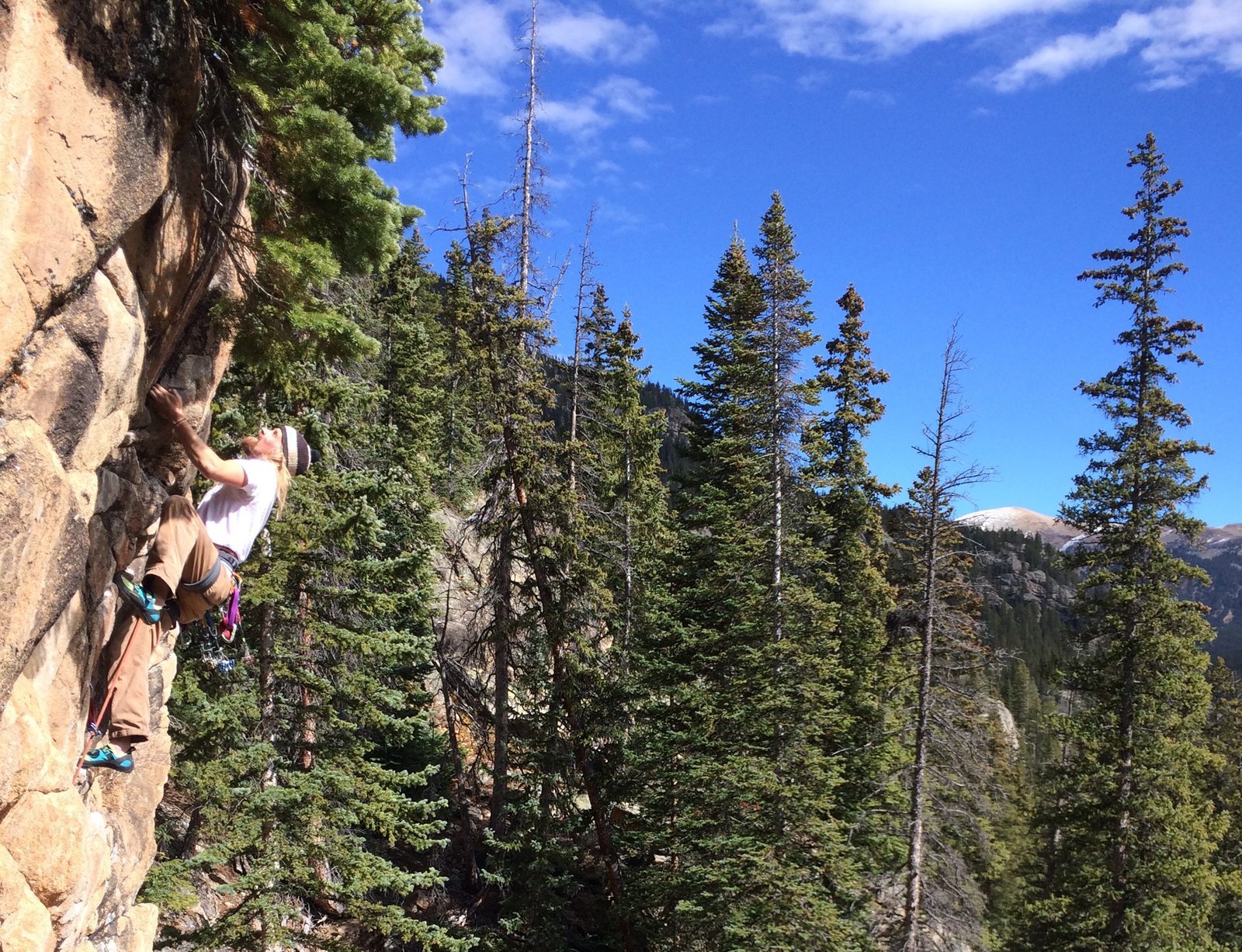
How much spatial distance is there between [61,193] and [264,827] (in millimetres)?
8483

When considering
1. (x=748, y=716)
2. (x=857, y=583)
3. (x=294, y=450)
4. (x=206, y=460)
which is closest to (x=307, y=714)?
(x=294, y=450)

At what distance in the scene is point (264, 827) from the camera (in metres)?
10.3

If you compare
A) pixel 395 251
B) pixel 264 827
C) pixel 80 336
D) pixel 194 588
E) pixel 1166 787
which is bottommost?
pixel 264 827

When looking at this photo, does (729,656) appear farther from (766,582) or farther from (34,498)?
(34,498)

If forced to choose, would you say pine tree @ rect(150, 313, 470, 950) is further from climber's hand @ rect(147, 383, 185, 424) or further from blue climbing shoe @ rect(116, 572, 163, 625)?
blue climbing shoe @ rect(116, 572, 163, 625)

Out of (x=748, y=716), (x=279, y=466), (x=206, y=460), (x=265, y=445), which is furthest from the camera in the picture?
(x=748, y=716)

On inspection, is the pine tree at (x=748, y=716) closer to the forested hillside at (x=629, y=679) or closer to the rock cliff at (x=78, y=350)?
the forested hillside at (x=629, y=679)

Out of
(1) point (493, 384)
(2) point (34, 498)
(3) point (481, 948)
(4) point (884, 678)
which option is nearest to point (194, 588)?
(2) point (34, 498)

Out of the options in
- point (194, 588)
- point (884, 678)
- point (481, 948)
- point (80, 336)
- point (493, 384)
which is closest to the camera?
point (80, 336)

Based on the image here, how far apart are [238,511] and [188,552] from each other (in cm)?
50

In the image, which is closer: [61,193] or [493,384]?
[61,193]

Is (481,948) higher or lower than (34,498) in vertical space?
lower

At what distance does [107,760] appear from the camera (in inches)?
222

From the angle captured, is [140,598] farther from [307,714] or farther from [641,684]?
[641,684]
